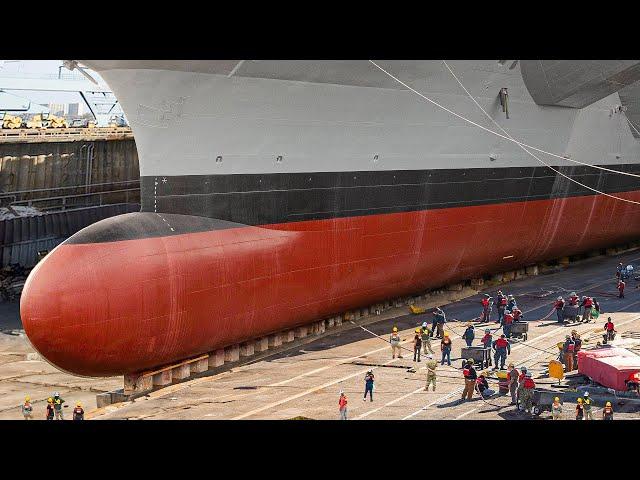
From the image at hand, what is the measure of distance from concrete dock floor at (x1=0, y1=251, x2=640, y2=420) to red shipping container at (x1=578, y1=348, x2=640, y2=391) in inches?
25.9

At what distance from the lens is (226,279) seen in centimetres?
1670

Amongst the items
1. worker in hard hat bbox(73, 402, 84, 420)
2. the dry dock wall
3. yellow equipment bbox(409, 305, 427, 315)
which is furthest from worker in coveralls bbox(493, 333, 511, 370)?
the dry dock wall

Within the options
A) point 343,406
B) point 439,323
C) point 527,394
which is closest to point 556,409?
point 527,394

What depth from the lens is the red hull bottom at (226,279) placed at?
15.2m

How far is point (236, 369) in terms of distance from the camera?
56.6 ft

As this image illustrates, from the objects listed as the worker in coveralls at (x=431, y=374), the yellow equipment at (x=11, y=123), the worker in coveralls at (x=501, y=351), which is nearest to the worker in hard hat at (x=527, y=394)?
the worker in coveralls at (x=431, y=374)

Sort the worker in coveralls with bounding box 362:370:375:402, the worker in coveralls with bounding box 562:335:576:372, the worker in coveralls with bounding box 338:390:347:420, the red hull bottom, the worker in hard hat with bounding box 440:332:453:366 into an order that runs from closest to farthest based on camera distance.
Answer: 1. the worker in coveralls with bounding box 338:390:347:420
2. the worker in coveralls with bounding box 362:370:375:402
3. the red hull bottom
4. the worker in coveralls with bounding box 562:335:576:372
5. the worker in hard hat with bounding box 440:332:453:366

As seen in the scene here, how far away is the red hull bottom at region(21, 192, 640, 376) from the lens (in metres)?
15.2

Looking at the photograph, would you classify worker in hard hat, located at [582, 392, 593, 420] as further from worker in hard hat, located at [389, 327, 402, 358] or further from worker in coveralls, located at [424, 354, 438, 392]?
worker in hard hat, located at [389, 327, 402, 358]

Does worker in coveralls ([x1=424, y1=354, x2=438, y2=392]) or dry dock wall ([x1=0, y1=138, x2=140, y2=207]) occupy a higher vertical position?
dry dock wall ([x1=0, y1=138, x2=140, y2=207])

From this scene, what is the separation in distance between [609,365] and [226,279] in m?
6.67

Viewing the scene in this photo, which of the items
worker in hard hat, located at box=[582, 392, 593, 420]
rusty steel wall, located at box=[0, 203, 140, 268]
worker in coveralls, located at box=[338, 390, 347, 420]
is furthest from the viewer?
rusty steel wall, located at box=[0, 203, 140, 268]

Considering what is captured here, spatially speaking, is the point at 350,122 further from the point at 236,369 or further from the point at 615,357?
the point at 615,357

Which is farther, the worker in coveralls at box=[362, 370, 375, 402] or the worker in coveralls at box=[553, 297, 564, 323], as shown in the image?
the worker in coveralls at box=[553, 297, 564, 323]
